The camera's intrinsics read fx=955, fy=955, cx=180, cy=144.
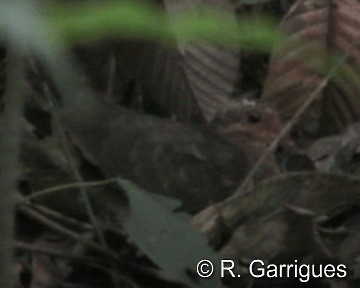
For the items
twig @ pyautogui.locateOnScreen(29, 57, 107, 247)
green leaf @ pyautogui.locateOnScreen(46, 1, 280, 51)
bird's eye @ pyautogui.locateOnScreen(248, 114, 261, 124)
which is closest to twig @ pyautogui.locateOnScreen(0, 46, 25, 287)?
green leaf @ pyautogui.locateOnScreen(46, 1, 280, 51)

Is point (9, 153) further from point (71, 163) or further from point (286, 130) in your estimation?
point (286, 130)

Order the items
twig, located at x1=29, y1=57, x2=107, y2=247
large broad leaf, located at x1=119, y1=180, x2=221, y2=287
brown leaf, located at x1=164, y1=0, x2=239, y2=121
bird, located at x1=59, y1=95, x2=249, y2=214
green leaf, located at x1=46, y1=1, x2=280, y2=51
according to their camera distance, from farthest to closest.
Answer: brown leaf, located at x1=164, y1=0, x2=239, y2=121 < bird, located at x1=59, y1=95, x2=249, y2=214 < twig, located at x1=29, y1=57, x2=107, y2=247 < large broad leaf, located at x1=119, y1=180, x2=221, y2=287 < green leaf, located at x1=46, y1=1, x2=280, y2=51

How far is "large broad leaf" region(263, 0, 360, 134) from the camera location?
1851 millimetres

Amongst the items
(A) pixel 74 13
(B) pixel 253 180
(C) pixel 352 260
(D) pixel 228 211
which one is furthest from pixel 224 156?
(A) pixel 74 13

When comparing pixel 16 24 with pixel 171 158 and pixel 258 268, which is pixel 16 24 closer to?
pixel 258 268

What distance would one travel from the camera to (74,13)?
0.60 m

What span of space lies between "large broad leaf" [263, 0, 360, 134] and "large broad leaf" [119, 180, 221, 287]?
606mm

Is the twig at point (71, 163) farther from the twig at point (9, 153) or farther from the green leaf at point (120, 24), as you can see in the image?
the green leaf at point (120, 24)

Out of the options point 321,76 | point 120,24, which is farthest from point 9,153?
point 321,76

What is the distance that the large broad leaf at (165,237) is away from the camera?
1262mm

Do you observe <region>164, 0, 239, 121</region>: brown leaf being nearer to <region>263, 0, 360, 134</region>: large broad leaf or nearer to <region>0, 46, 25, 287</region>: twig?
<region>263, 0, 360, 134</region>: large broad leaf

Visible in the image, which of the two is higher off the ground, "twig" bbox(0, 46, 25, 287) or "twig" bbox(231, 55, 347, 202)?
"twig" bbox(0, 46, 25, 287)

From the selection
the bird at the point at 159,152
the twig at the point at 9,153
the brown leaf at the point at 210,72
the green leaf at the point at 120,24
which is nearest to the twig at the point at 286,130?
the bird at the point at 159,152

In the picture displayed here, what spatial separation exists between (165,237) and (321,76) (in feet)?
2.33
